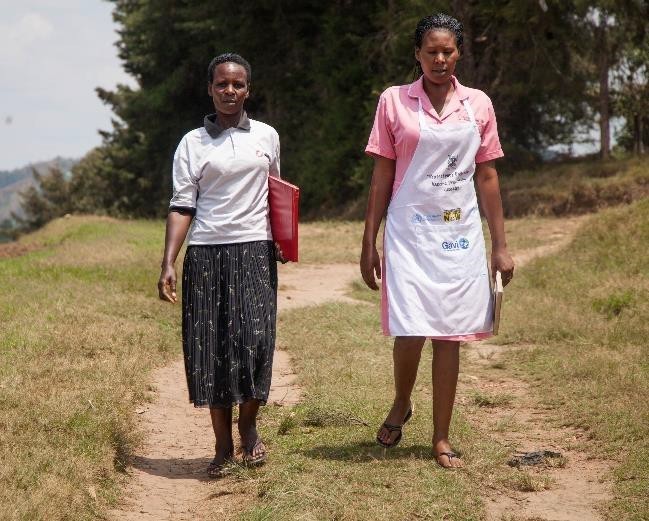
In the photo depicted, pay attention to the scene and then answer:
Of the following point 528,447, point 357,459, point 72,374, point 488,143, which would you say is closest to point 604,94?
point 72,374

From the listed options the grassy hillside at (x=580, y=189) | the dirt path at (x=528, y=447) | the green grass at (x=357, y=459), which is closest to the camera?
the green grass at (x=357, y=459)

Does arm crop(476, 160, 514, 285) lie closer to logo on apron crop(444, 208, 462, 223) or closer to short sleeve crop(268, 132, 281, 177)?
logo on apron crop(444, 208, 462, 223)

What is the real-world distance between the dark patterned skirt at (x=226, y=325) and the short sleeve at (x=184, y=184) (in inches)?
9.0

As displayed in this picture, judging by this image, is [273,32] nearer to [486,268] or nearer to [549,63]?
[549,63]

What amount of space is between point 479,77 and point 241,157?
1774 centimetres

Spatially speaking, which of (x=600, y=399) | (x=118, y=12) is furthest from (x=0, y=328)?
(x=118, y=12)

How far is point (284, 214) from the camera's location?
5277 millimetres

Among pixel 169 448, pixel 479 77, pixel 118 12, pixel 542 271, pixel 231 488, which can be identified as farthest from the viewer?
pixel 118 12

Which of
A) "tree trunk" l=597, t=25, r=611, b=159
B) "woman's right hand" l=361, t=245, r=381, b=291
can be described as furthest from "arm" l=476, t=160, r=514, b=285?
"tree trunk" l=597, t=25, r=611, b=159

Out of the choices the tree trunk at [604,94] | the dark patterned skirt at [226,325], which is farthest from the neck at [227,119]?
the tree trunk at [604,94]

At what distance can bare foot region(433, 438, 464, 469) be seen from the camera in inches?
196

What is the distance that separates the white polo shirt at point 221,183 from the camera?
16.9 feet

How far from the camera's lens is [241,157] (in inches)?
203

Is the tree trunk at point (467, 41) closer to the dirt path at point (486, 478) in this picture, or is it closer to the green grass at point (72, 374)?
the green grass at point (72, 374)
